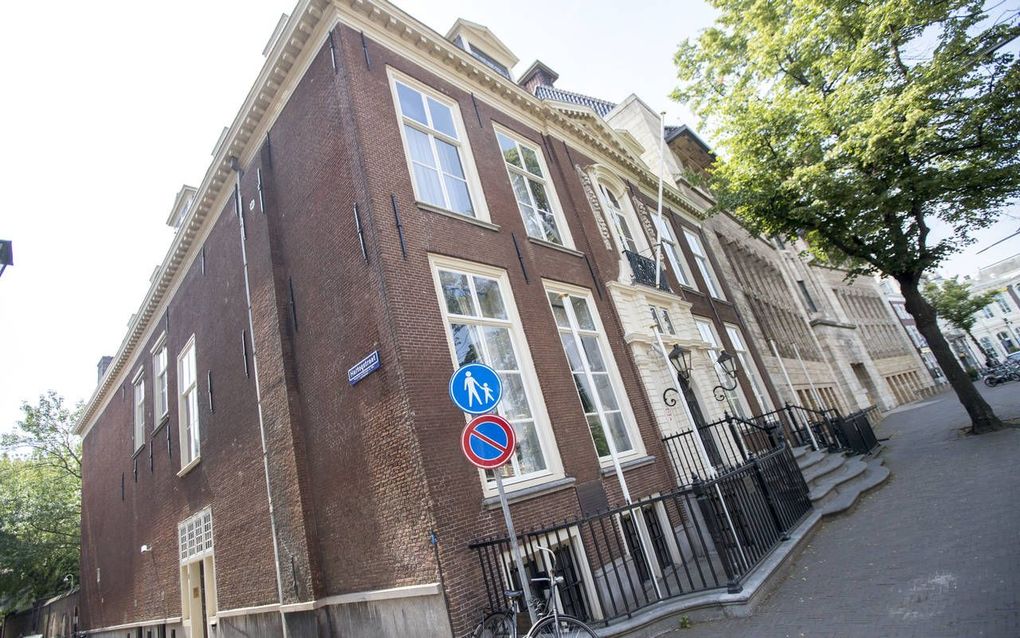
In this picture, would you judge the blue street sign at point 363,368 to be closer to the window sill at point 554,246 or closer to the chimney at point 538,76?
the window sill at point 554,246

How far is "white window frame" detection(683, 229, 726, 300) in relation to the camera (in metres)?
18.9

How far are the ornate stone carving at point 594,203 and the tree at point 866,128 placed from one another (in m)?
4.39

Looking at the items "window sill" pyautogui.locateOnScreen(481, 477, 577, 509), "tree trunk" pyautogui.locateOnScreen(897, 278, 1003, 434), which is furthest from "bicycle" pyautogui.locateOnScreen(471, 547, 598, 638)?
"tree trunk" pyautogui.locateOnScreen(897, 278, 1003, 434)

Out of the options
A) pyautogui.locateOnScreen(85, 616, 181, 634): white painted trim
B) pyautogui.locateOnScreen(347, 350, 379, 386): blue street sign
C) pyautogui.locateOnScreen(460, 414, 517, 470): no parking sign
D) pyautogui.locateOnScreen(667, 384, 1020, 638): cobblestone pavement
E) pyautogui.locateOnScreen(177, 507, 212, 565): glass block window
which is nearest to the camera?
pyautogui.locateOnScreen(667, 384, 1020, 638): cobblestone pavement

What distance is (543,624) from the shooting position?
4.47 metres

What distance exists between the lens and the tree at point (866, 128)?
1089cm

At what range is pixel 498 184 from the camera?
33.1 ft

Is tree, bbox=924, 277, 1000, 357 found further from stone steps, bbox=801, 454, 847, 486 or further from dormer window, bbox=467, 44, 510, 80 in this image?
dormer window, bbox=467, 44, 510, 80

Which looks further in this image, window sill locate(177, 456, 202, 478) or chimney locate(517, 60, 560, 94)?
chimney locate(517, 60, 560, 94)

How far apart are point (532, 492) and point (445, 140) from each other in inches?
265

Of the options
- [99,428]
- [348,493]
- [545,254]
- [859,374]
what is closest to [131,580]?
[99,428]

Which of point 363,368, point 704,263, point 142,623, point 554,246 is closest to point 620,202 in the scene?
point 554,246

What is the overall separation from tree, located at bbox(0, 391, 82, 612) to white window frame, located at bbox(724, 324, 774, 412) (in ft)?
103

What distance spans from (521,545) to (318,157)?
7257mm
